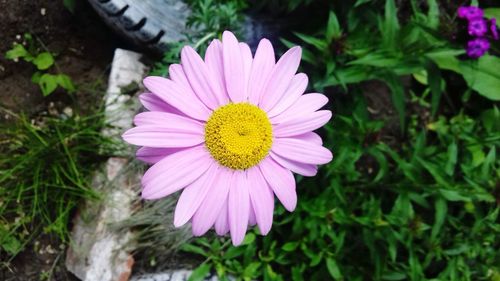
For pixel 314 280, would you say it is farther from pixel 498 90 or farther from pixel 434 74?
pixel 498 90

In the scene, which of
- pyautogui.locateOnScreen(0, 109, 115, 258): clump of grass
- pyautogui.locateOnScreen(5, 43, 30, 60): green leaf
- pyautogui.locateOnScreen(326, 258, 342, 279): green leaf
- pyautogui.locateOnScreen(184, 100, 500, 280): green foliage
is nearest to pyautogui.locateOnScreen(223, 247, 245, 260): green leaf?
pyautogui.locateOnScreen(184, 100, 500, 280): green foliage

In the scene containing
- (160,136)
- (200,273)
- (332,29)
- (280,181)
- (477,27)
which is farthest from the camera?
(200,273)

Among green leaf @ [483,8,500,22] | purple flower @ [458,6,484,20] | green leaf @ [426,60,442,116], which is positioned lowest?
green leaf @ [483,8,500,22]

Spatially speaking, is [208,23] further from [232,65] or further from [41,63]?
[41,63]

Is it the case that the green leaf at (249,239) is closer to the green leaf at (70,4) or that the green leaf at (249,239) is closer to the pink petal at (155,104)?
the pink petal at (155,104)

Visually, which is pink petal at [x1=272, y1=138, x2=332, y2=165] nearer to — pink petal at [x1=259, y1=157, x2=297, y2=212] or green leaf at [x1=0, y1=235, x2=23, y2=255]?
pink petal at [x1=259, y1=157, x2=297, y2=212]

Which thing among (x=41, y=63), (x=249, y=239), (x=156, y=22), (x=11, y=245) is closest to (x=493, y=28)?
(x=249, y=239)

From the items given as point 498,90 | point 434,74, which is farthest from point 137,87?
point 498,90
